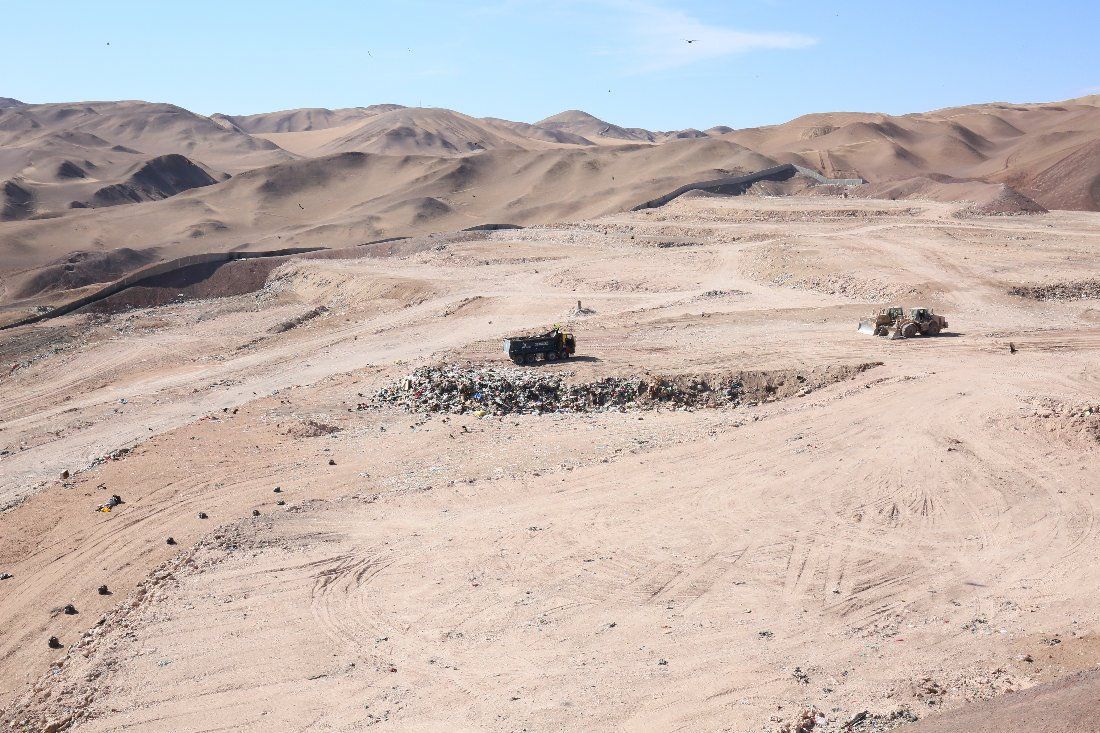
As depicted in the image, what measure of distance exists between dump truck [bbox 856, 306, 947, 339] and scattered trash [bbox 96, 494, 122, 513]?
65.9 ft

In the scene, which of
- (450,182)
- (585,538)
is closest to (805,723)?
(585,538)

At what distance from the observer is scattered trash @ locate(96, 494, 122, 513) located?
57.4 ft

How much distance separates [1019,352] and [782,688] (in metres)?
17.0

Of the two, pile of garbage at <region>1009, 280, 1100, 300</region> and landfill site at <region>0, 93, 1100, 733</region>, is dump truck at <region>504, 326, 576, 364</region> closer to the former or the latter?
landfill site at <region>0, 93, 1100, 733</region>

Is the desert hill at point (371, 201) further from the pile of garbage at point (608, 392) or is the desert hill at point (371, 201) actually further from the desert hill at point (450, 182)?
the pile of garbage at point (608, 392)

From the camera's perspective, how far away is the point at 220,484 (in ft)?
61.0

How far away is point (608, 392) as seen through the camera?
2306 centimetres

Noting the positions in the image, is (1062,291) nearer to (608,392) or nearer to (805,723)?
(608,392)

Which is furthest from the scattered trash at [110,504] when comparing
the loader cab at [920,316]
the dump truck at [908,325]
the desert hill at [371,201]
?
the desert hill at [371,201]

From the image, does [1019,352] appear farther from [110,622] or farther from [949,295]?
[110,622]

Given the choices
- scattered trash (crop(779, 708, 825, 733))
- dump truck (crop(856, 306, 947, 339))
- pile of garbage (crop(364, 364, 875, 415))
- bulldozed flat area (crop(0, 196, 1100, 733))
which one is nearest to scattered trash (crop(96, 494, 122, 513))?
bulldozed flat area (crop(0, 196, 1100, 733))

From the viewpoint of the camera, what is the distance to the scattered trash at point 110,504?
1748 centimetres

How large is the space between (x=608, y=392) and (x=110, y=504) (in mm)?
11275

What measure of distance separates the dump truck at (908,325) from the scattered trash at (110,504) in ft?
65.9
